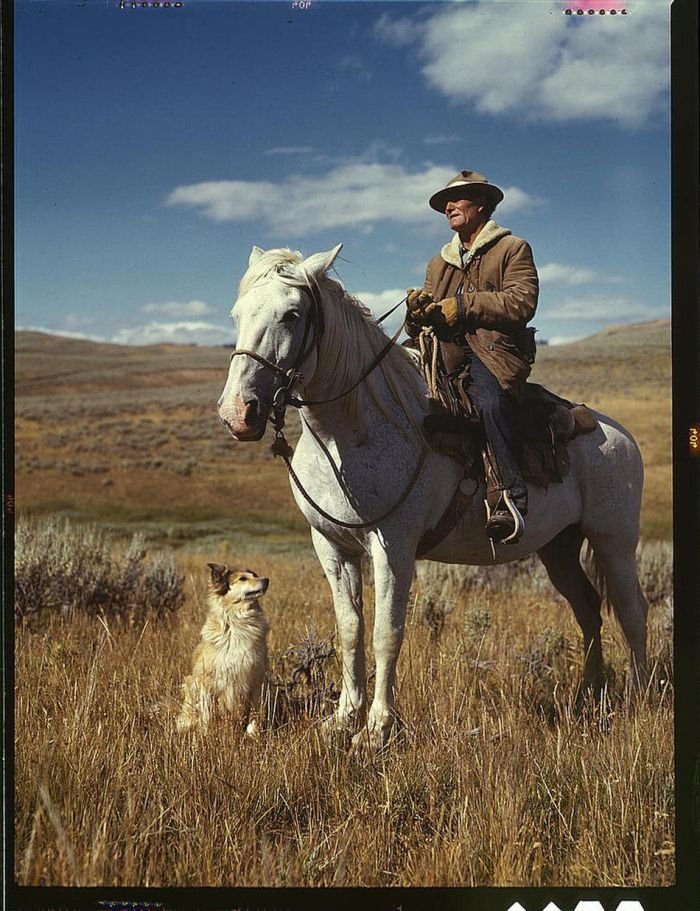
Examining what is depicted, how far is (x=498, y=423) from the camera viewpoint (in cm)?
386

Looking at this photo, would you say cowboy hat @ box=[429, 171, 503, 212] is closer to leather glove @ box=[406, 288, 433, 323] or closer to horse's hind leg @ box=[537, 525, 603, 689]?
leather glove @ box=[406, 288, 433, 323]

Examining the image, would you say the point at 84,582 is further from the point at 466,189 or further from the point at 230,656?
the point at 466,189

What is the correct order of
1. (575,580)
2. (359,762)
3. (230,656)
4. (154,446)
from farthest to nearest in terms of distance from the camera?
(154,446) < (575,580) < (230,656) < (359,762)

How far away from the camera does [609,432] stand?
14.4 feet

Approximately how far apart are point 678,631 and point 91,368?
23.7 feet

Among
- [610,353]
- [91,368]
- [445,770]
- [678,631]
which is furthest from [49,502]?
[678,631]

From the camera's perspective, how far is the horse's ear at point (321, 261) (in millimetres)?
3477

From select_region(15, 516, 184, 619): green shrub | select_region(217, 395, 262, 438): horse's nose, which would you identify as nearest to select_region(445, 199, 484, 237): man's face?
select_region(217, 395, 262, 438): horse's nose

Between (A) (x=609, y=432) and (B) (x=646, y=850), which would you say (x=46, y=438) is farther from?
(B) (x=646, y=850)

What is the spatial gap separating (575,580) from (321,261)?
96.2 inches

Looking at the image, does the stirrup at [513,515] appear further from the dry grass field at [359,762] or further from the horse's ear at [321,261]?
the horse's ear at [321,261]

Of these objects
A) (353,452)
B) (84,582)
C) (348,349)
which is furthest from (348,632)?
(84,582)

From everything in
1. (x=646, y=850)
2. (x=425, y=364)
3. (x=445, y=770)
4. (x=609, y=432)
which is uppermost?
(x=425, y=364)

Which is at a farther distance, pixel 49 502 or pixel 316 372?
pixel 49 502
